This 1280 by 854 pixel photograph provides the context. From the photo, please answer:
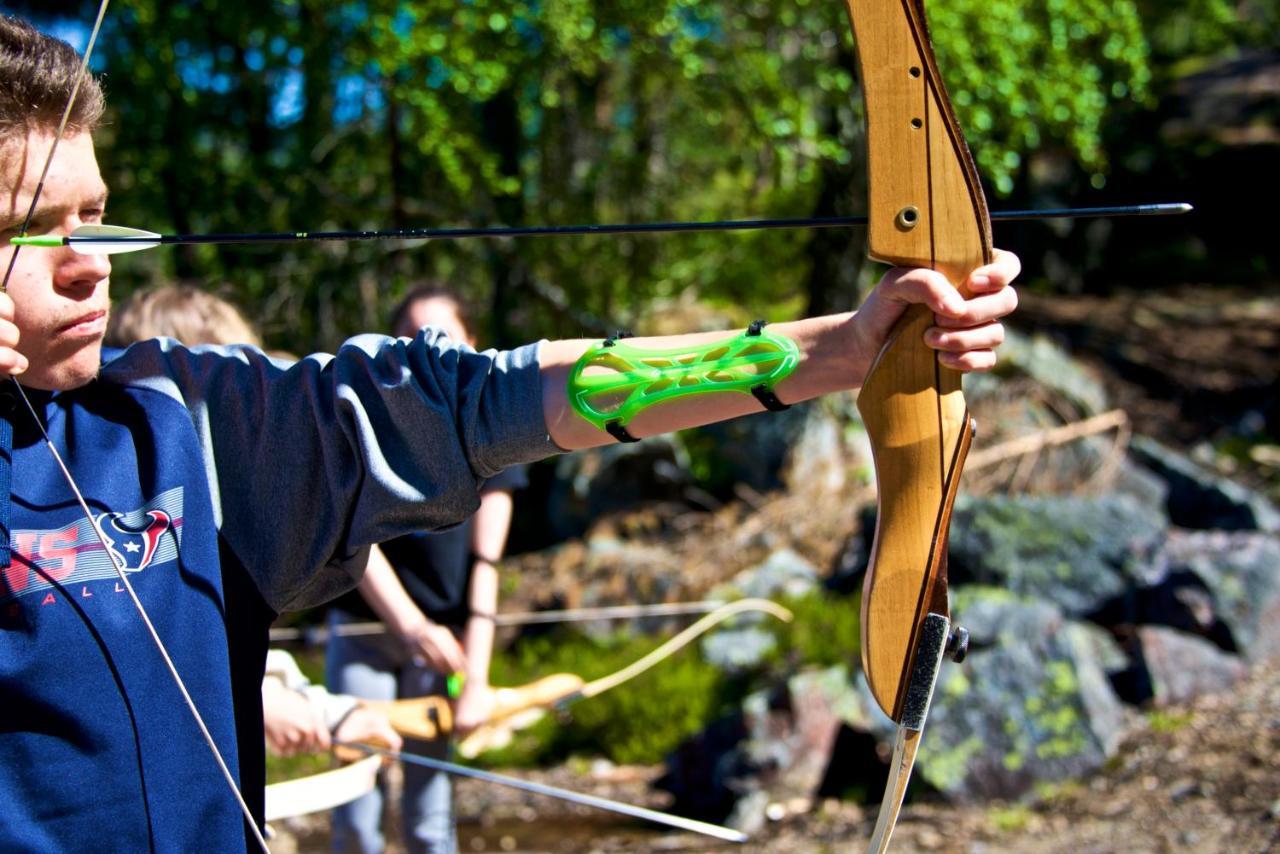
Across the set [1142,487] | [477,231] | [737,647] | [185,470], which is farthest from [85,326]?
[1142,487]

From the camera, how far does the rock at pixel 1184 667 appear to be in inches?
180

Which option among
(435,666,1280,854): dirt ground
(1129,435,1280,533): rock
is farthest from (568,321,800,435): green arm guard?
(1129,435,1280,533): rock

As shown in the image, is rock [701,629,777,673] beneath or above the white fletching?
beneath

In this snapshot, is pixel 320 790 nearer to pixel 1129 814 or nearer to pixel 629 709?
pixel 1129 814

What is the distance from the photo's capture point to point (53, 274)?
4.40 feet

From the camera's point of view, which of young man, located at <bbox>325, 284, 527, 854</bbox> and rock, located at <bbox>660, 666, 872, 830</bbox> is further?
rock, located at <bbox>660, 666, 872, 830</bbox>

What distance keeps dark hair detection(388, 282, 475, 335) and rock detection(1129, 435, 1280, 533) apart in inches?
155

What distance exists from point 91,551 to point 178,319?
1.39m

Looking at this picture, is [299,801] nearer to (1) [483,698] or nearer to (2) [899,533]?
(1) [483,698]

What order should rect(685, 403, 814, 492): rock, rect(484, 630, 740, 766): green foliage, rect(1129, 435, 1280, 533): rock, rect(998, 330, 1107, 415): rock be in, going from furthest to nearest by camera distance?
rect(685, 403, 814, 492): rock → rect(998, 330, 1107, 415): rock → rect(1129, 435, 1280, 533): rock → rect(484, 630, 740, 766): green foliage

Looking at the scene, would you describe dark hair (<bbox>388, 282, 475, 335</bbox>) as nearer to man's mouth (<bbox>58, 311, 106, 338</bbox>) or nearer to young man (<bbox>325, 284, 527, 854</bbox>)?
young man (<bbox>325, 284, 527, 854</bbox>)

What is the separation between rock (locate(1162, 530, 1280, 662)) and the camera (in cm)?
470

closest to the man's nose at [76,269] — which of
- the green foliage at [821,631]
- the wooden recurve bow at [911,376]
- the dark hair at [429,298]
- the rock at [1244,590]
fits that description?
the wooden recurve bow at [911,376]

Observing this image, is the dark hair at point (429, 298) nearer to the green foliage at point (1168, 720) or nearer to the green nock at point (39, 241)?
the green nock at point (39, 241)
